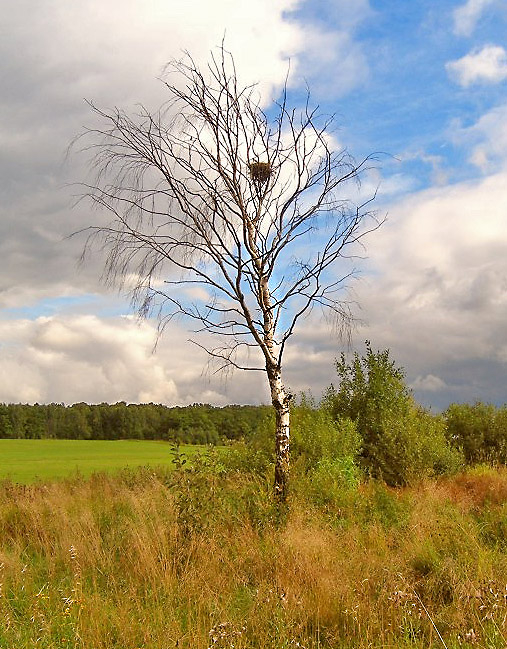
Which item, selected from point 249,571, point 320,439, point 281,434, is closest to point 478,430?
point 320,439

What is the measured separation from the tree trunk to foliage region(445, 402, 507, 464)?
15932mm

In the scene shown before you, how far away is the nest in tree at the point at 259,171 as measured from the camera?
1120cm

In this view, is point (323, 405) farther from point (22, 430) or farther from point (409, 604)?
point (22, 430)

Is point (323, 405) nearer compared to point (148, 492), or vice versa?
Answer: point (148, 492)

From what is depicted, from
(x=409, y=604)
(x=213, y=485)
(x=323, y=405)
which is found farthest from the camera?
(x=323, y=405)

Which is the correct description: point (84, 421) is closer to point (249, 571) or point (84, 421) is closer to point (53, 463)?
point (53, 463)

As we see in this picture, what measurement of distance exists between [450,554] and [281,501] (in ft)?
10.1

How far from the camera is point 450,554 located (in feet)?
26.6

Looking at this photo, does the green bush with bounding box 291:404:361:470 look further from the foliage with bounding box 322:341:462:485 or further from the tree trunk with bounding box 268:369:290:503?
the tree trunk with bounding box 268:369:290:503

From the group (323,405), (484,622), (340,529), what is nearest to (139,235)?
(340,529)

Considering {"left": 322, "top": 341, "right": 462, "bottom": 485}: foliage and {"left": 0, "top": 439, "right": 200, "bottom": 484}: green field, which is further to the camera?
{"left": 0, "top": 439, "right": 200, "bottom": 484}: green field

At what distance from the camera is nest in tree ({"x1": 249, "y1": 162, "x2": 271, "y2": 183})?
36.7 ft

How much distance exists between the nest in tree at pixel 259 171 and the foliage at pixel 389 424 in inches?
381

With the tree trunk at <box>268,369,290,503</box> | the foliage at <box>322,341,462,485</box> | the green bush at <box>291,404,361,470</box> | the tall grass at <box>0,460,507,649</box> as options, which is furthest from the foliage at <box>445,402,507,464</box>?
the tree trunk at <box>268,369,290,503</box>
